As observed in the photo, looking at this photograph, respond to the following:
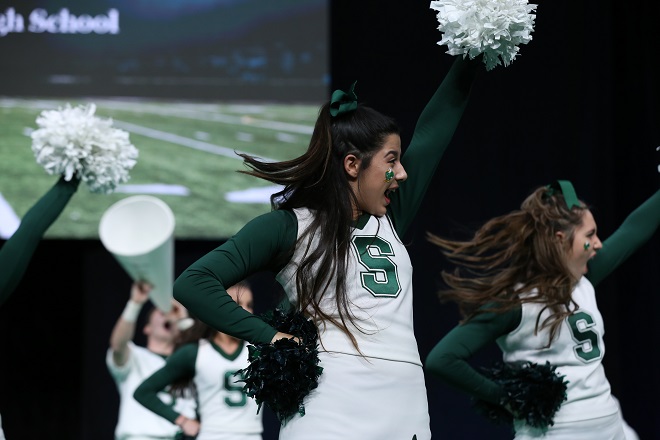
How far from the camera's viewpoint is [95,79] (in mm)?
6562

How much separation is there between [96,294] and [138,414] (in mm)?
1763

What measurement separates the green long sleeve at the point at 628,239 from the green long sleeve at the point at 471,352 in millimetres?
470

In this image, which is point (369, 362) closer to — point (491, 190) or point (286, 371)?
point (286, 371)

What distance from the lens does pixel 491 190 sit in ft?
23.6

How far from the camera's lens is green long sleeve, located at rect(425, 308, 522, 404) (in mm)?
3666

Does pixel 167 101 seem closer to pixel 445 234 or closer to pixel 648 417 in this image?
pixel 445 234

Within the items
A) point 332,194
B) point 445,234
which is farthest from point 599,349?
point 445,234

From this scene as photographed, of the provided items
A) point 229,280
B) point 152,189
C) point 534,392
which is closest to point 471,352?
point 534,392

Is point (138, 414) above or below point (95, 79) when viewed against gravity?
below

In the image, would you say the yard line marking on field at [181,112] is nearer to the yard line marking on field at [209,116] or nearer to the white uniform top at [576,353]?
the yard line marking on field at [209,116]

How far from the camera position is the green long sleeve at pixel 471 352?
12.0 feet

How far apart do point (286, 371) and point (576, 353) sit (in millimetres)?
1526

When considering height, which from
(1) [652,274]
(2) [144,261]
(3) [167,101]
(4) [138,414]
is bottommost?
(4) [138,414]

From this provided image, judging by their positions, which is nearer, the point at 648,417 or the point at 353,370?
the point at 353,370
